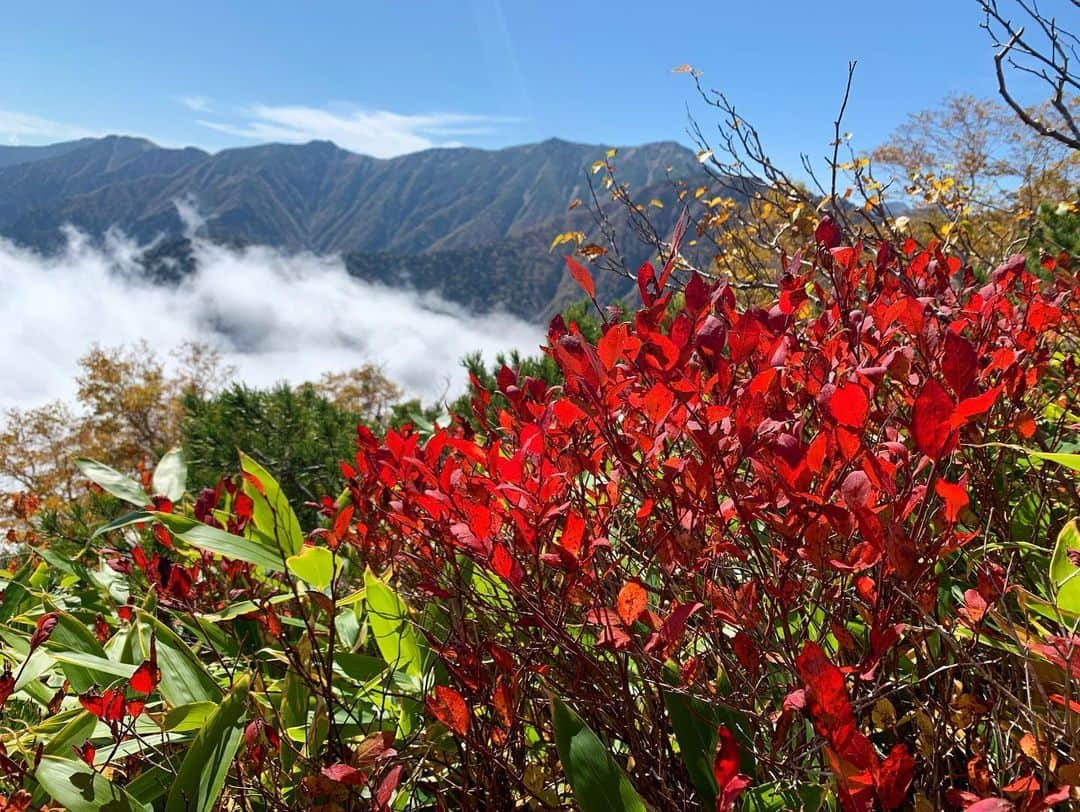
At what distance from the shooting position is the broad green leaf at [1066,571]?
0.88m

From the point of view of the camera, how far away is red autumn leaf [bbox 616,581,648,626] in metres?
0.82

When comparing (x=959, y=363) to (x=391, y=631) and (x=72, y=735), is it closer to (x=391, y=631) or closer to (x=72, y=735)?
(x=391, y=631)

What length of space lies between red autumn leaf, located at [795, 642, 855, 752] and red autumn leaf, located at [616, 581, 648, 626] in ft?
0.72

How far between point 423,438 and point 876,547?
198 cm

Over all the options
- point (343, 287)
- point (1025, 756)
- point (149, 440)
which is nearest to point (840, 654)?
point (1025, 756)

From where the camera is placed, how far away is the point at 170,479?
220 centimetres

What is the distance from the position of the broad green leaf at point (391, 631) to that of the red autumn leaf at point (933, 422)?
0.97 m

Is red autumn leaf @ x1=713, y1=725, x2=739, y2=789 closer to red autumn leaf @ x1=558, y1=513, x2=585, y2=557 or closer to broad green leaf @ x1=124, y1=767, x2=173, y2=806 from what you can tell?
red autumn leaf @ x1=558, y1=513, x2=585, y2=557

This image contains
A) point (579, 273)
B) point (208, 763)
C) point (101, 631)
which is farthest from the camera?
point (101, 631)

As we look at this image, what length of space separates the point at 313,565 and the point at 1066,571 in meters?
1.32

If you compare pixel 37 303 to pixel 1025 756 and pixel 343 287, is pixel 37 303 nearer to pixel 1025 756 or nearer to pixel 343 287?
pixel 343 287

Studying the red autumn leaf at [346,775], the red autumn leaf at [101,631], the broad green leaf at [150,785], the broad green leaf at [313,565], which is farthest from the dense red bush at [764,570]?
the red autumn leaf at [101,631]

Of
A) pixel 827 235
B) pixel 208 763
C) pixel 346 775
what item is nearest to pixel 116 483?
pixel 208 763

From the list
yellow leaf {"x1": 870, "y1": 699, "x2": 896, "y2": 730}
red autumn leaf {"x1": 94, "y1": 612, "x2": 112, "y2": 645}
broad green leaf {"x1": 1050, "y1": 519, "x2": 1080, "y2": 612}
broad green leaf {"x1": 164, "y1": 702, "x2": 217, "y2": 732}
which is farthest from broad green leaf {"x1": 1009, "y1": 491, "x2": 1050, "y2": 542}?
red autumn leaf {"x1": 94, "y1": 612, "x2": 112, "y2": 645}
